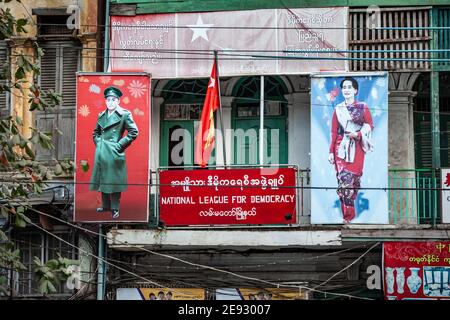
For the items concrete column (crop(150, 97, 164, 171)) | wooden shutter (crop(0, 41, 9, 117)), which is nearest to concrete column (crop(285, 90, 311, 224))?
concrete column (crop(150, 97, 164, 171))

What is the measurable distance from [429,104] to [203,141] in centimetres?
368

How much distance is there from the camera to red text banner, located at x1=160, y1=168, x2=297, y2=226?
16141 millimetres

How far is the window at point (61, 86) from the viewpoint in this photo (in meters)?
17.3

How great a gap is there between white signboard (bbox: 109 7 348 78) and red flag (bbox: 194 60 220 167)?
406 millimetres

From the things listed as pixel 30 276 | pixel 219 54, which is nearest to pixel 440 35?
pixel 219 54

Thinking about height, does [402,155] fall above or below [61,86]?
below

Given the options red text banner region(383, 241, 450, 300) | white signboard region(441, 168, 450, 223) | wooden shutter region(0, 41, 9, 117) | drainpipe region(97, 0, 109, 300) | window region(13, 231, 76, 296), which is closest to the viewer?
red text banner region(383, 241, 450, 300)

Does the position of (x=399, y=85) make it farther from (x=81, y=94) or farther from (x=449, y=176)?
(x=81, y=94)

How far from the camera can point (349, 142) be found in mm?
16094

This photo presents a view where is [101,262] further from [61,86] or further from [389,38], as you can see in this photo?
[389,38]

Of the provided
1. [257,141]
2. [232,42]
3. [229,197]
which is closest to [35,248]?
[229,197]

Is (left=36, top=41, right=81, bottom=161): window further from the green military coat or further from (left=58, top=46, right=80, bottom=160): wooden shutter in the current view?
the green military coat

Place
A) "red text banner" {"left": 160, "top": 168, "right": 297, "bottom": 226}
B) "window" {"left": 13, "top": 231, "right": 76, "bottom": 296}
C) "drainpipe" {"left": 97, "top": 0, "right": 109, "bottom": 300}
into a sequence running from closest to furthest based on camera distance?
"red text banner" {"left": 160, "top": 168, "right": 297, "bottom": 226} → "drainpipe" {"left": 97, "top": 0, "right": 109, "bottom": 300} → "window" {"left": 13, "top": 231, "right": 76, "bottom": 296}

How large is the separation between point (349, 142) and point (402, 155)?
106cm
